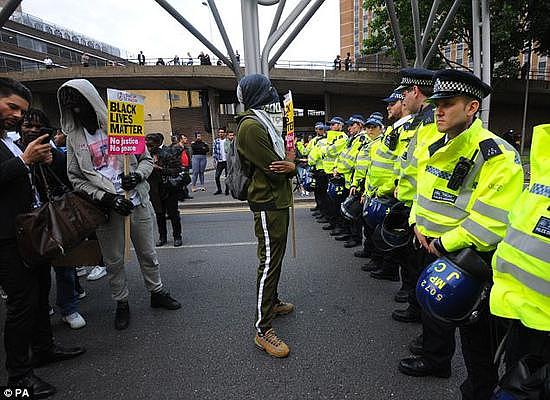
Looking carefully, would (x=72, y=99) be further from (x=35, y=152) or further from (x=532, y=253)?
(x=532, y=253)

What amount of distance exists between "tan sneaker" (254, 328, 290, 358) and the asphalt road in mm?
48

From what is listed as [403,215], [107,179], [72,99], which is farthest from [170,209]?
[403,215]

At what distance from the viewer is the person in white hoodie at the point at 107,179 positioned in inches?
112

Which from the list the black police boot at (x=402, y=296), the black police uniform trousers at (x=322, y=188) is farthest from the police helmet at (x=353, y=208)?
the black police uniform trousers at (x=322, y=188)

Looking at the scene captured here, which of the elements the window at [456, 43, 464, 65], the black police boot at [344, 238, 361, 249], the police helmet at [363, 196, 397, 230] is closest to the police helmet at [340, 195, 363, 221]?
the black police boot at [344, 238, 361, 249]

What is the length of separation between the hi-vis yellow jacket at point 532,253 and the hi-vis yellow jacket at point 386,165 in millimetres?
2134

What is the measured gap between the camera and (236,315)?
130 inches

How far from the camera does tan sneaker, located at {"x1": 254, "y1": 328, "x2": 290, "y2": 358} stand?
263cm

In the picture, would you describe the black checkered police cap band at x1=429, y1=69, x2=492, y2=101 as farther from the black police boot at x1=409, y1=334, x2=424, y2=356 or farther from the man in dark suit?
the man in dark suit

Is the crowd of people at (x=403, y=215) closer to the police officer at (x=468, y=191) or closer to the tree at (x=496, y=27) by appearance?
the police officer at (x=468, y=191)

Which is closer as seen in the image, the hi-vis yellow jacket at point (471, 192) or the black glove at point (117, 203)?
the hi-vis yellow jacket at point (471, 192)

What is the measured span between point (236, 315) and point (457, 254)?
2.11 metres

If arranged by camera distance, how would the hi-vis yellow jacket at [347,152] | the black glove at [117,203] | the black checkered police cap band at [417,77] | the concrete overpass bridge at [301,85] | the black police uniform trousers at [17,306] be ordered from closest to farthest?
1. the black police uniform trousers at [17,306]
2. the black glove at [117,203]
3. the black checkered police cap band at [417,77]
4. the hi-vis yellow jacket at [347,152]
5. the concrete overpass bridge at [301,85]

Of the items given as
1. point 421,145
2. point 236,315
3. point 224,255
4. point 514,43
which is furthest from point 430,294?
point 514,43
